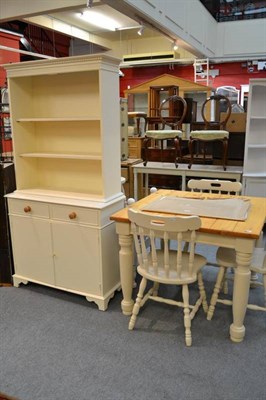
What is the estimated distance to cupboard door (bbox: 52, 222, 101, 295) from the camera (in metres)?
2.54

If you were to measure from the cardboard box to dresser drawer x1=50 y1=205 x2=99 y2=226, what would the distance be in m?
2.84

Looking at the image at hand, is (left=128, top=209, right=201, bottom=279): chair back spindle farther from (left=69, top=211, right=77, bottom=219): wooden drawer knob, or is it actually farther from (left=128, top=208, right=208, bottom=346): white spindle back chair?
(left=69, top=211, right=77, bottom=219): wooden drawer knob

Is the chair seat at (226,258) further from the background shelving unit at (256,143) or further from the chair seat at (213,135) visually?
the chair seat at (213,135)

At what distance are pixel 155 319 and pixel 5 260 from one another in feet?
4.72

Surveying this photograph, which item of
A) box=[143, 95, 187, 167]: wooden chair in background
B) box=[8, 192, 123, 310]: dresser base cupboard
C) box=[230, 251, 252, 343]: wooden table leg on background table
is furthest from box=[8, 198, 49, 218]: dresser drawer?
box=[143, 95, 187, 167]: wooden chair in background

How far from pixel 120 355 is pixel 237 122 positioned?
3.50 m

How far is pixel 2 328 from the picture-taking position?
2373 mm

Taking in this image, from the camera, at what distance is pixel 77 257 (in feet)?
8.59

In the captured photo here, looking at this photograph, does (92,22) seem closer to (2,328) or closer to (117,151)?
(117,151)

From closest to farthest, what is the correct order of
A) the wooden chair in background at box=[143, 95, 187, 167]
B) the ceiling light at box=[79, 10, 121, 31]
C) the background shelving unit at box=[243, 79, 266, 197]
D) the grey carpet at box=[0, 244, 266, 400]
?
the grey carpet at box=[0, 244, 266, 400] < the background shelving unit at box=[243, 79, 266, 197] < the wooden chair in background at box=[143, 95, 187, 167] < the ceiling light at box=[79, 10, 121, 31]

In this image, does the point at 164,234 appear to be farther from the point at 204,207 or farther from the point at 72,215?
the point at 72,215

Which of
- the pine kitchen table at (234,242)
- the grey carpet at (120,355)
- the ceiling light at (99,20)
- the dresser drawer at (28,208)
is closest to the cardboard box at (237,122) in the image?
the pine kitchen table at (234,242)

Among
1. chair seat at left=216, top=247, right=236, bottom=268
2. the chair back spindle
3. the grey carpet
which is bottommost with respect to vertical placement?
the grey carpet

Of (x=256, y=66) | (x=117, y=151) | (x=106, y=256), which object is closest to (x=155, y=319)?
(x=106, y=256)
